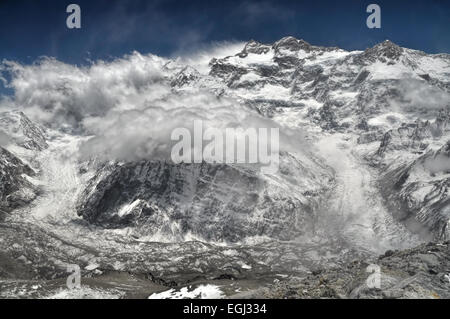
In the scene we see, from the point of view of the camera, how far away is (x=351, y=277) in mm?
94938
